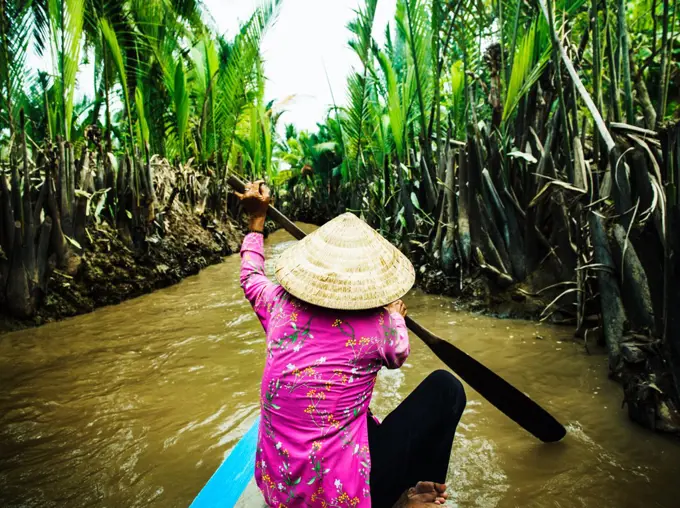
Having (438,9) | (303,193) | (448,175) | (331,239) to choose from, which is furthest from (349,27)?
(303,193)

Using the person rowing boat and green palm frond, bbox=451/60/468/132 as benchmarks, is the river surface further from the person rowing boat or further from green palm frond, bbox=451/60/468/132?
green palm frond, bbox=451/60/468/132

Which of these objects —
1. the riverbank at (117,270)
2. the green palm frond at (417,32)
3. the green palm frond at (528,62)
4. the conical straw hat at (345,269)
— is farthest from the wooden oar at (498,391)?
the green palm frond at (417,32)

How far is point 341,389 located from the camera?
3.35 ft

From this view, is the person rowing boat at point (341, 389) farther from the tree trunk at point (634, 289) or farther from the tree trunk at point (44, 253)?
the tree trunk at point (44, 253)

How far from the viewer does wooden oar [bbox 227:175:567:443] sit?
174cm

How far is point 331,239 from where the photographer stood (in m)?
1.15

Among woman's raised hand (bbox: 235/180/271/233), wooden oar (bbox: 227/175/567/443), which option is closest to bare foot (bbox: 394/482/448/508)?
wooden oar (bbox: 227/175/567/443)

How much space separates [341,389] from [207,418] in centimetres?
139

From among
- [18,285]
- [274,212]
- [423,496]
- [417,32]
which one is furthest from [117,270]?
[423,496]

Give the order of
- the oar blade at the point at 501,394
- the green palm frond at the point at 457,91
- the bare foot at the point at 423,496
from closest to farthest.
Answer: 1. the bare foot at the point at 423,496
2. the oar blade at the point at 501,394
3. the green palm frond at the point at 457,91

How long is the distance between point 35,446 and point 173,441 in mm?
599

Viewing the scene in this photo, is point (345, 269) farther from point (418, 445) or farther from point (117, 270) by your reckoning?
point (117, 270)

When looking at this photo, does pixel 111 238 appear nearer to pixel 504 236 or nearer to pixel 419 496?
pixel 504 236

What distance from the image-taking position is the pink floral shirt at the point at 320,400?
38.9 inches
